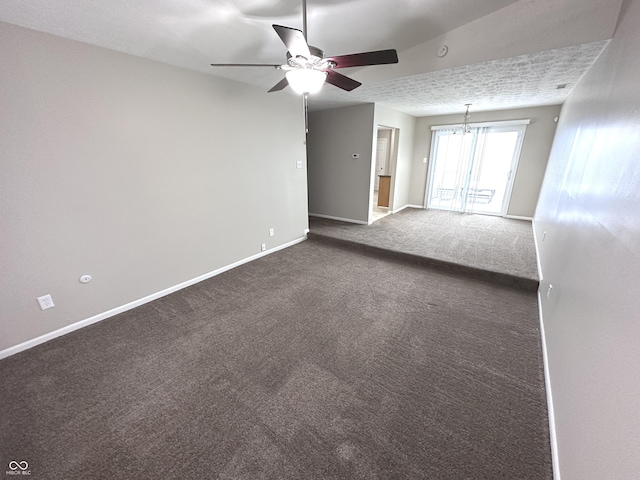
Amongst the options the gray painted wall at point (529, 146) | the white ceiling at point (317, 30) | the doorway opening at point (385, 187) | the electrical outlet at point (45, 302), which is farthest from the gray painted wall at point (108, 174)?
the gray painted wall at point (529, 146)

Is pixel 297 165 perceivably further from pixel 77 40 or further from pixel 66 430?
pixel 66 430

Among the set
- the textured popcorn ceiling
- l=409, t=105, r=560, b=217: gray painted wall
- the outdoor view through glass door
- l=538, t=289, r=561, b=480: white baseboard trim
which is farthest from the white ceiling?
l=538, t=289, r=561, b=480: white baseboard trim

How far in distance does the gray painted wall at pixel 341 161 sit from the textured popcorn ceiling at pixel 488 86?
14.9 inches

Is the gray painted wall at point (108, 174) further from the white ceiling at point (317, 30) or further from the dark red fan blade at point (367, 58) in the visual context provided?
the dark red fan blade at point (367, 58)

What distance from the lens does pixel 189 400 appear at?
5.63 feet

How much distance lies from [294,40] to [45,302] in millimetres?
3001

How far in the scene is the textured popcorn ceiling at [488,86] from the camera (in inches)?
96.9

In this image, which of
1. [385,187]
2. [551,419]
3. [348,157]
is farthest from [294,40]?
[385,187]

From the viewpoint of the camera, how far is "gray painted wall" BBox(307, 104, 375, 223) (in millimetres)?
4887

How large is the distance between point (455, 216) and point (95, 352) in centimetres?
656

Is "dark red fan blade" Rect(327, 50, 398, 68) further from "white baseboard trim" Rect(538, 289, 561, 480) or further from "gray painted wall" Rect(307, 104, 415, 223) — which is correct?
"gray painted wall" Rect(307, 104, 415, 223)

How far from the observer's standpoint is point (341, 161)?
5309 millimetres

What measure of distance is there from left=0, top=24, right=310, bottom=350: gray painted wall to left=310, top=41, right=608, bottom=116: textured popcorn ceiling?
69.8 inches

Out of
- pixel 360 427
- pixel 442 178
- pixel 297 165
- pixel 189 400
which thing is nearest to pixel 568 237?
pixel 360 427
